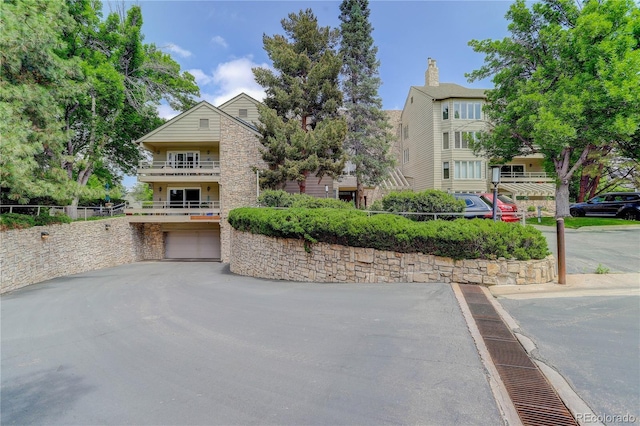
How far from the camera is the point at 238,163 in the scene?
21.0 m

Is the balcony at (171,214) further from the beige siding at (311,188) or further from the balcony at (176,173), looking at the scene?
the beige siding at (311,188)

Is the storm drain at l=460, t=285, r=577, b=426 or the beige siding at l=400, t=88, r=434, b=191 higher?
the beige siding at l=400, t=88, r=434, b=191

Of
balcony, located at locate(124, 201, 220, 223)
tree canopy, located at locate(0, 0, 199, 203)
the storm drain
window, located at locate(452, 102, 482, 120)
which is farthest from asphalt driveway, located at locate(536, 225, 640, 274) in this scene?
balcony, located at locate(124, 201, 220, 223)

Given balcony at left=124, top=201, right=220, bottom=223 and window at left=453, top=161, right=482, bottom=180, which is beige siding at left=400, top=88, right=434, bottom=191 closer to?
window at left=453, top=161, right=482, bottom=180

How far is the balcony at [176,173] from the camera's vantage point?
68.8ft

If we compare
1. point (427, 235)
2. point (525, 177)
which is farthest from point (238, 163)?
point (525, 177)

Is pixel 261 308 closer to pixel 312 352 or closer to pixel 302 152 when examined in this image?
pixel 312 352

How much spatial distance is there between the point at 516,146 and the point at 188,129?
21.8 meters

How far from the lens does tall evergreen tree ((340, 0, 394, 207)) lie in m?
21.5

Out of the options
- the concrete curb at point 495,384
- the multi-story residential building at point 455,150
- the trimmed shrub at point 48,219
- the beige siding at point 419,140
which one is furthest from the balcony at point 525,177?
the trimmed shrub at point 48,219

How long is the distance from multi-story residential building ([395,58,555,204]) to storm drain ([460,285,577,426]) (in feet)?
71.6

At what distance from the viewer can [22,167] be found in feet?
35.6

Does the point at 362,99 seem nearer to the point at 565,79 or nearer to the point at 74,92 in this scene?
the point at 565,79

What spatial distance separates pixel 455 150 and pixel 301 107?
47.9 ft
